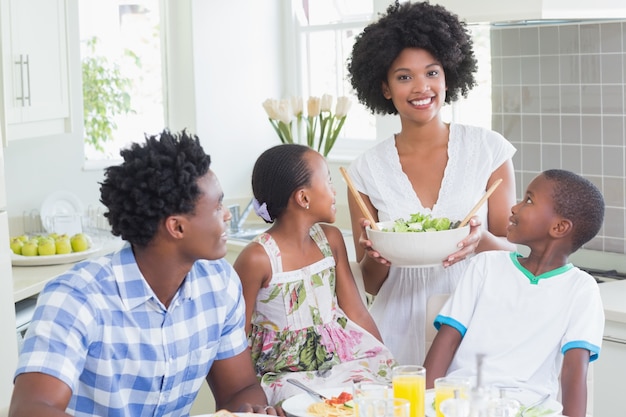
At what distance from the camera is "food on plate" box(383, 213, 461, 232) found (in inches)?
89.3

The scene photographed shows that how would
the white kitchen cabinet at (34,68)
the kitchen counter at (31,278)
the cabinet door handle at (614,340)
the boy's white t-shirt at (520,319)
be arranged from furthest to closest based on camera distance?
the white kitchen cabinet at (34,68) < the kitchen counter at (31,278) < the cabinet door handle at (614,340) < the boy's white t-shirt at (520,319)

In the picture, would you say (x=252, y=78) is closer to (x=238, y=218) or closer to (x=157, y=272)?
(x=238, y=218)

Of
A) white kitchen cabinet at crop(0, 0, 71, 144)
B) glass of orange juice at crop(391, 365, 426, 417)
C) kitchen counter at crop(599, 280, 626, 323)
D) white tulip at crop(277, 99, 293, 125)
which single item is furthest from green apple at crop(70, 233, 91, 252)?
glass of orange juice at crop(391, 365, 426, 417)

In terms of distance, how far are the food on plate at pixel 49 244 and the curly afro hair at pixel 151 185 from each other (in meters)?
1.99

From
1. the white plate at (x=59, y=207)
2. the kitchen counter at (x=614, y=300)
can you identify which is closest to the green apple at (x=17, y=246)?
the white plate at (x=59, y=207)

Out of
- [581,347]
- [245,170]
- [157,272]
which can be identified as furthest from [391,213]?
[245,170]

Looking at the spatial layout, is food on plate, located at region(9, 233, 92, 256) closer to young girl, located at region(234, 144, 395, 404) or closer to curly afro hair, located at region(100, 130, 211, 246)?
young girl, located at region(234, 144, 395, 404)

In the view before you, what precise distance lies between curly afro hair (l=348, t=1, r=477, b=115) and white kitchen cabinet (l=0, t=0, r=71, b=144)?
4.87ft

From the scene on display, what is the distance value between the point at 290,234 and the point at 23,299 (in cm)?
155

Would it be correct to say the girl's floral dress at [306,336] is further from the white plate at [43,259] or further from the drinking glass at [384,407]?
the white plate at [43,259]

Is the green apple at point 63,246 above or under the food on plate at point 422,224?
under

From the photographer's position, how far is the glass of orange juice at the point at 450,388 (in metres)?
1.56

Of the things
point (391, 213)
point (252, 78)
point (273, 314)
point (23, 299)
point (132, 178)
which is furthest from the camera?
point (252, 78)

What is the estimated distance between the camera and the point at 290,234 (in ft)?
7.48
